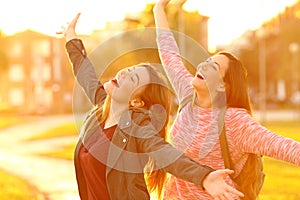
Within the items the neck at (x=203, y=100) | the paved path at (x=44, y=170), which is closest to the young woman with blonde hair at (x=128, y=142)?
the neck at (x=203, y=100)

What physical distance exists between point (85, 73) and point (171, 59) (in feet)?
1.85

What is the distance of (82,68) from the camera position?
5.23m

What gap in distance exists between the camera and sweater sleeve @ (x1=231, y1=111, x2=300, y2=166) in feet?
13.2

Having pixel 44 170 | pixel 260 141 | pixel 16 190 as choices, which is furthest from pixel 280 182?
pixel 260 141

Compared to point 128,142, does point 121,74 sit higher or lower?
higher

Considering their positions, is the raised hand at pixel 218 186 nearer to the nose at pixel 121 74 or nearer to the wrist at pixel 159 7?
the nose at pixel 121 74

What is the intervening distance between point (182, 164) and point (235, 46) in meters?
81.4

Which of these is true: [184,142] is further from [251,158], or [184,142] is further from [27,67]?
[27,67]

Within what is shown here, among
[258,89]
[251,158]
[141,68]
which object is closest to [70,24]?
[141,68]

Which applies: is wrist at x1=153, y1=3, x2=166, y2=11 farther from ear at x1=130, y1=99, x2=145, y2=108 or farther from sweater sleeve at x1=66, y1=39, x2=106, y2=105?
ear at x1=130, y1=99, x2=145, y2=108

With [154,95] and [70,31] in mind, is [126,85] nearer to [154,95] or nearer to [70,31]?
[154,95]

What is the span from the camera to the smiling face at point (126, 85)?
4.26m

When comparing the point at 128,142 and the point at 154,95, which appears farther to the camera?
the point at 154,95

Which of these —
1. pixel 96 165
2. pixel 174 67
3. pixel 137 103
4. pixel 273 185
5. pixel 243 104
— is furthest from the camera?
pixel 273 185
